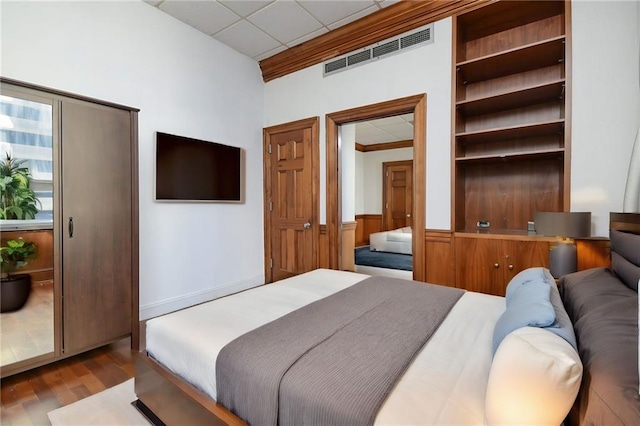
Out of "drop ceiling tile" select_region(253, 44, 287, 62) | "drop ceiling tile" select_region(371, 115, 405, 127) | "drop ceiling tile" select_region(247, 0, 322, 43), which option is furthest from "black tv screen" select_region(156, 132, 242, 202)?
"drop ceiling tile" select_region(371, 115, 405, 127)

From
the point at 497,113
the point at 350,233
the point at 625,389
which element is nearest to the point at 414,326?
the point at 625,389

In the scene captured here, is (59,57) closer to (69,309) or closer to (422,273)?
(69,309)

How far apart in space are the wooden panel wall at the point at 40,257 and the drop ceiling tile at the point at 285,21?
272 centimetres

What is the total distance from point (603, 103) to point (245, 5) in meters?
3.21

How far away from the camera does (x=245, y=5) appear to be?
2986mm

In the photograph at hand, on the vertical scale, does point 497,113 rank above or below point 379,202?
above

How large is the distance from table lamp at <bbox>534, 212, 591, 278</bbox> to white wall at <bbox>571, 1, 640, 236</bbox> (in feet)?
1.21

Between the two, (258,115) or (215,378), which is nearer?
(215,378)

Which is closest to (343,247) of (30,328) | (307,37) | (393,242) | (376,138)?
(393,242)

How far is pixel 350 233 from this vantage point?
14.6ft

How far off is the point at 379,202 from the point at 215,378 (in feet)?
22.9

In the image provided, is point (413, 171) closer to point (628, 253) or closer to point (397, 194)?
point (628, 253)

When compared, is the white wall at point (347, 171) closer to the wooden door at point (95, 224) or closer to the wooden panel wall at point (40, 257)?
the wooden door at point (95, 224)

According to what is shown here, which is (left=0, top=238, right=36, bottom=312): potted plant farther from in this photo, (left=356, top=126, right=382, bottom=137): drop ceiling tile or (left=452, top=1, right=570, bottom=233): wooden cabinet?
(left=356, top=126, right=382, bottom=137): drop ceiling tile
